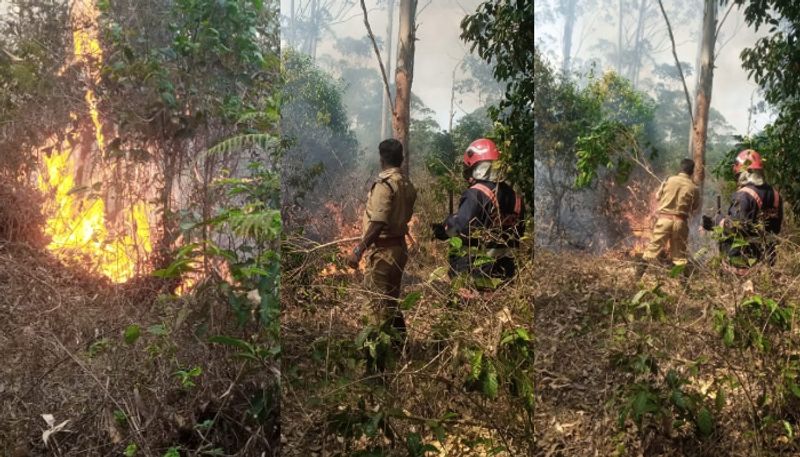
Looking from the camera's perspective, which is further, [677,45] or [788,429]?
[677,45]

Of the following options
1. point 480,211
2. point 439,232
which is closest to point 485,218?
point 480,211

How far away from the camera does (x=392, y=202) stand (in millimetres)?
3541

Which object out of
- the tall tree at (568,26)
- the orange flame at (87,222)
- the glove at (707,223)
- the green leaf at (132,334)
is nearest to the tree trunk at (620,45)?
the tall tree at (568,26)

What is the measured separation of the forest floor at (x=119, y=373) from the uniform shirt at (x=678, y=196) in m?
2.34

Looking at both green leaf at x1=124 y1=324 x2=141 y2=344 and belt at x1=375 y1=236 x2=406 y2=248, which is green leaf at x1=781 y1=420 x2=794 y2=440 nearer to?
belt at x1=375 y1=236 x2=406 y2=248

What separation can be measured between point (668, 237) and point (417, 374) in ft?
4.97

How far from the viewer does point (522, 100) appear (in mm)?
3473

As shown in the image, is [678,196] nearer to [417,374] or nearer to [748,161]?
[748,161]

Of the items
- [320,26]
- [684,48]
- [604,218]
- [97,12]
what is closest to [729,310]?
[604,218]

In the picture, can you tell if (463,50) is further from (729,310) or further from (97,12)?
(97,12)

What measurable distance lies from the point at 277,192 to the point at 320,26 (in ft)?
3.37

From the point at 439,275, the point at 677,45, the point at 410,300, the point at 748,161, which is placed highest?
the point at 677,45

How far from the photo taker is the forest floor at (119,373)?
3.84 m

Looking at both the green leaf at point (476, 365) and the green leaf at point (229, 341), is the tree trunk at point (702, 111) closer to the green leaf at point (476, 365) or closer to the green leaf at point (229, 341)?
the green leaf at point (476, 365)
